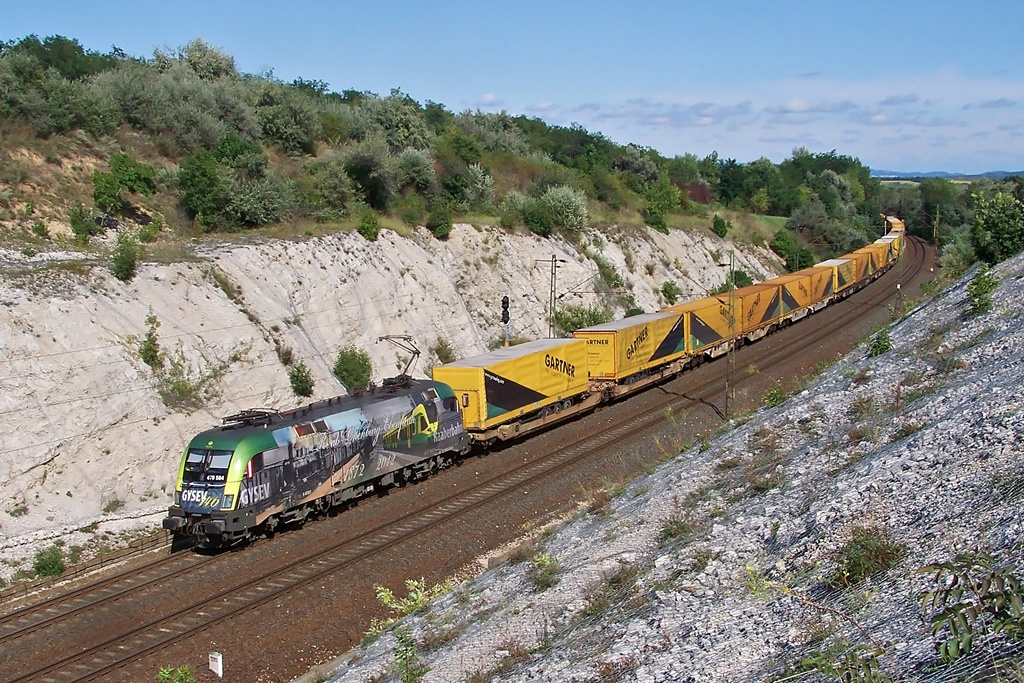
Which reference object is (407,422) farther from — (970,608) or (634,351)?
(970,608)

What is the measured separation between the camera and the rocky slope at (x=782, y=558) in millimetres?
8805

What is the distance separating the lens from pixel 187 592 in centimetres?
→ 1812

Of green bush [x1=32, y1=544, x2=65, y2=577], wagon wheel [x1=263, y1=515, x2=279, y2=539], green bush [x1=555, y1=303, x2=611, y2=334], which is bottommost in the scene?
green bush [x1=32, y1=544, x2=65, y2=577]

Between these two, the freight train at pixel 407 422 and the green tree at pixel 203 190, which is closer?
the freight train at pixel 407 422

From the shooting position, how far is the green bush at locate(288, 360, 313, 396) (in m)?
31.2

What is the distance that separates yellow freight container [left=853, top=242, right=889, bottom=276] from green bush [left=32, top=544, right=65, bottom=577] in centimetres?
5780

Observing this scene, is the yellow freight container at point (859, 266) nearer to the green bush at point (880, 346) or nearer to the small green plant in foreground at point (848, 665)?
the green bush at point (880, 346)

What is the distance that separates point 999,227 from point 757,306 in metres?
14.6

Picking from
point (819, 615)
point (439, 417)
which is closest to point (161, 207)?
point (439, 417)

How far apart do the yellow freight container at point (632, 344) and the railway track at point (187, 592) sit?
18.6 feet

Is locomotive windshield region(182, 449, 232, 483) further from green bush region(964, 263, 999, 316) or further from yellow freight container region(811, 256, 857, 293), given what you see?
yellow freight container region(811, 256, 857, 293)

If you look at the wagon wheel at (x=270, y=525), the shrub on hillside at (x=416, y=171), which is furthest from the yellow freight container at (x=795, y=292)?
the wagon wheel at (x=270, y=525)

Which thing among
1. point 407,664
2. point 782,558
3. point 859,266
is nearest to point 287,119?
point 859,266

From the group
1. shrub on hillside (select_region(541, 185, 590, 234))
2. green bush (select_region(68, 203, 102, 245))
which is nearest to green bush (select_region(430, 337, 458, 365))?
green bush (select_region(68, 203, 102, 245))
